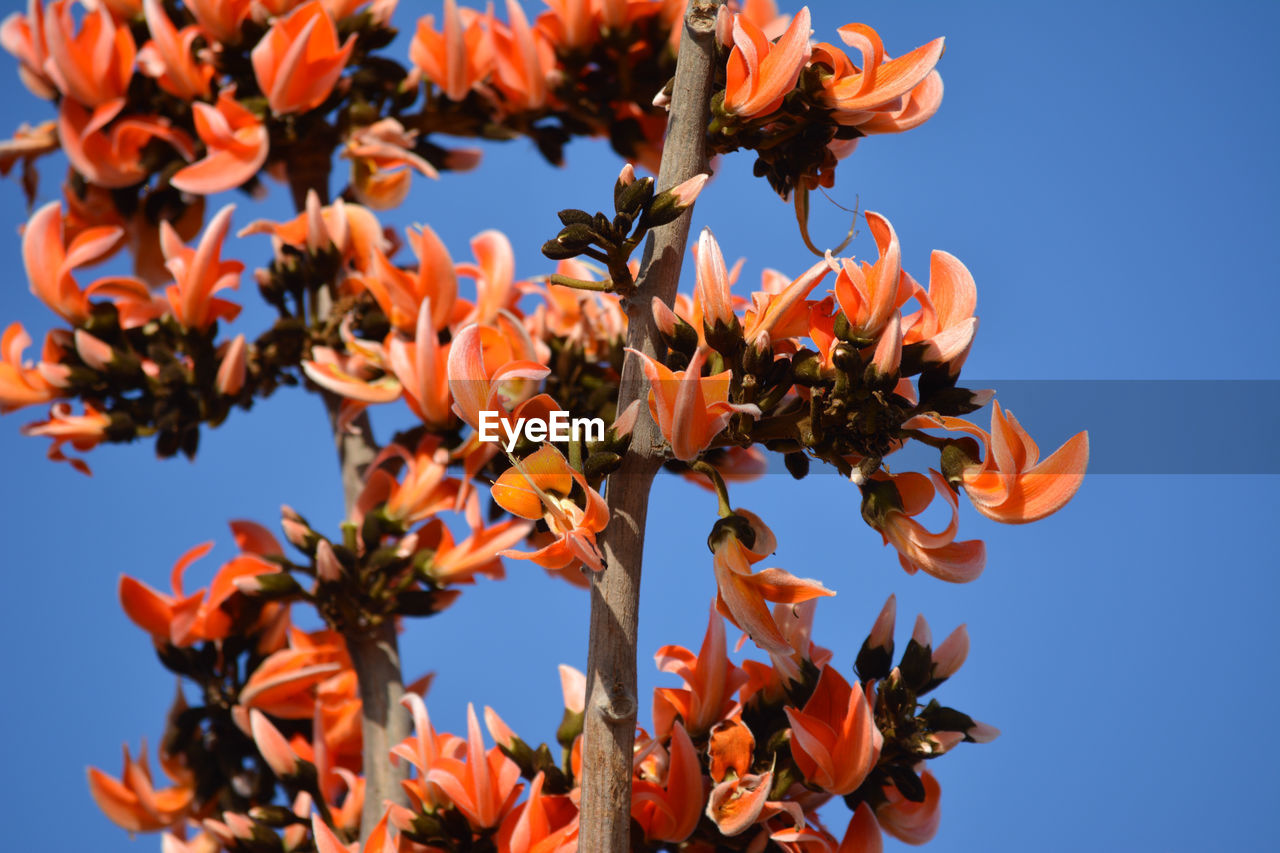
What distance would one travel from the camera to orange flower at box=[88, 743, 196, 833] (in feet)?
4.83

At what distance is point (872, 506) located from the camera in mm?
800

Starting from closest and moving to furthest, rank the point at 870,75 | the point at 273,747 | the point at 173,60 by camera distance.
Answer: the point at 870,75 < the point at 273,747 < the point at 173,60

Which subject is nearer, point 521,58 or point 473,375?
point 473,375

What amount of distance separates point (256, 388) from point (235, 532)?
17cm

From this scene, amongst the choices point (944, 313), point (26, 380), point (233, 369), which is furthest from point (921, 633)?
point (26, 380)

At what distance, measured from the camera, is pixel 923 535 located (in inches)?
30.5

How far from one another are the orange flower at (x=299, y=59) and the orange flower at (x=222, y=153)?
46 millimetres

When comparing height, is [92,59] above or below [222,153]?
Answer: above

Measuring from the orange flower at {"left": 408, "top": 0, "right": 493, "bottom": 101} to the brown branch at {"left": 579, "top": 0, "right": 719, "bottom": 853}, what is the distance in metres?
0.76

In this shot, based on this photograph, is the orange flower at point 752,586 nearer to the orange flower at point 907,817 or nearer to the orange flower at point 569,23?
the orange flower at point 907,817

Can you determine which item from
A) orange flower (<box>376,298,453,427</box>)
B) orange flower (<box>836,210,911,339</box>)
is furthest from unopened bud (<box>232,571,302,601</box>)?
orange flower (<box>836,210,911,339</box>)

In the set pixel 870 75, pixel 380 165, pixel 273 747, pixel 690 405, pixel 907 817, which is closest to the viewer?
pixel 690 405

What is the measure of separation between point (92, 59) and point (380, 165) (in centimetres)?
36

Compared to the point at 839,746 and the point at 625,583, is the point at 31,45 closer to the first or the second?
the point at 625,583
